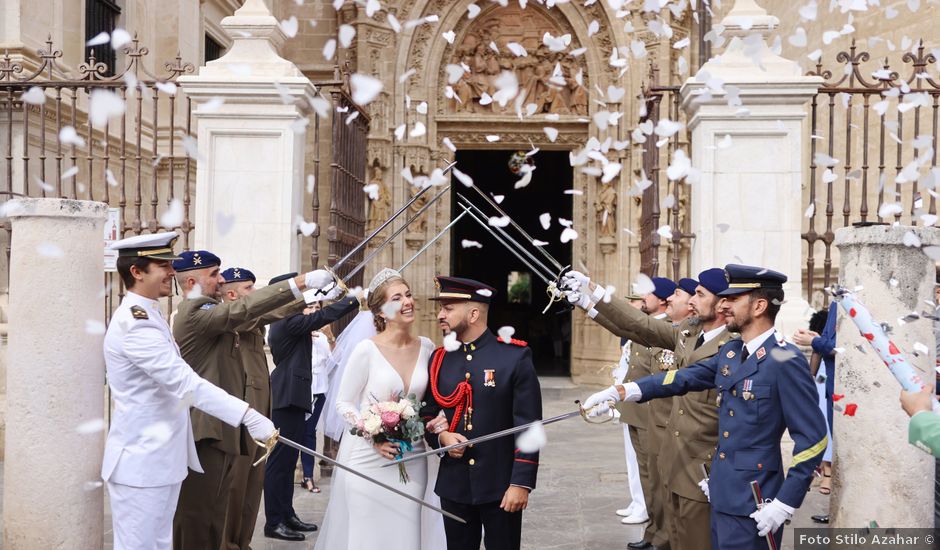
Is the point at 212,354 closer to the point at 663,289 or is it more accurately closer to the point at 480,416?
the point at 480,416

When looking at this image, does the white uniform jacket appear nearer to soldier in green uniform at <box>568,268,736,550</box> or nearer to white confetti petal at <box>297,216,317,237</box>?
soldier in green uniform at <box>568,268,736,550</box>

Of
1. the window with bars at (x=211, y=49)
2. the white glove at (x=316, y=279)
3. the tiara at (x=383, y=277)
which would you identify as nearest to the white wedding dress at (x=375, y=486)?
the tiara at (x=383, y=277)

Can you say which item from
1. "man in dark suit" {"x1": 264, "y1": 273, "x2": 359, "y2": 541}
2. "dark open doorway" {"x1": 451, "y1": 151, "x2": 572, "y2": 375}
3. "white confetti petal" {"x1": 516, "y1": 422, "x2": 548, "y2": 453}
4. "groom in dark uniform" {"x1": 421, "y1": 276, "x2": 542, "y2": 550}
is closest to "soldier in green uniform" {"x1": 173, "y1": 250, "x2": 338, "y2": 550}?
"groom in dark uniform" {"x1": 421, "y1": 276, "x2": 542, "y2": 550}

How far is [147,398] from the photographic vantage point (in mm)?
3992

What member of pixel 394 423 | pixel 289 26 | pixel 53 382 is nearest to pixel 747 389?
pixel 394 423

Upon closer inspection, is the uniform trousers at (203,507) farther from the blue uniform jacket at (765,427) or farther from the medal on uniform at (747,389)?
the medal on uniform at (747,389)

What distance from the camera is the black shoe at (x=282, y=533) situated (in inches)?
237

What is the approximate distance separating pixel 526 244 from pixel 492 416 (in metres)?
23.1

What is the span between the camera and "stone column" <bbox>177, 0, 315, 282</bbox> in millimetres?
7398

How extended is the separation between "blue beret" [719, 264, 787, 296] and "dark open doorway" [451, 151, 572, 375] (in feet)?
53.9

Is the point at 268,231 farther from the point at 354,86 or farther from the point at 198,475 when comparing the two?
the point at 354,86

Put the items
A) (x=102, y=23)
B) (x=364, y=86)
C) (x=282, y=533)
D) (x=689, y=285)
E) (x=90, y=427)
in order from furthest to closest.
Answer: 1. (x=364, y=86)
2. (x=102, y=23)
3. (x=282, y=533)
4. (x=689, y=285)
5. (x=90, y=427)

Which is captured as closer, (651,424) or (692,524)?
(692,524)

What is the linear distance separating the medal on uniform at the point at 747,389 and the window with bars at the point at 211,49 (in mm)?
13663
